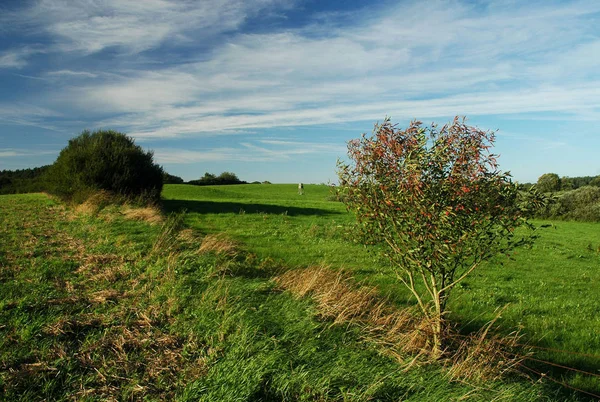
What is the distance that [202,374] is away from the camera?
523 cm

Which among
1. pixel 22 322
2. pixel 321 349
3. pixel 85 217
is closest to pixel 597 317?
pixel 321 349

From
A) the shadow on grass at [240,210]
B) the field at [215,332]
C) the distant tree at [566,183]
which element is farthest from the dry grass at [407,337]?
the distant tree at [566,183]

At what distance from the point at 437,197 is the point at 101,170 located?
102 ft

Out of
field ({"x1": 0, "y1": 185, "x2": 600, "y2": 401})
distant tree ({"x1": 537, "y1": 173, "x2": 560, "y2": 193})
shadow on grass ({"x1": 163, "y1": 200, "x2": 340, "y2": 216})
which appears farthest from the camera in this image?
distant tree ({"x1": 537, "y1": 173, "x2": 560, "y2": 193})

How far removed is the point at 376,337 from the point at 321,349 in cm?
124

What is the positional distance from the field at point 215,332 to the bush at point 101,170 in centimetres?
1836

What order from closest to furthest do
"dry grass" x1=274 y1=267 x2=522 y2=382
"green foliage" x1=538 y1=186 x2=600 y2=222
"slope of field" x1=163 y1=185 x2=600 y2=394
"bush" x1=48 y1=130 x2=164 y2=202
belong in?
"dry grass" x1=274 y1=267 x2=522 y2=382 → "slope of field" x1=163 y1=185 x2=600 y2=394 → "bush" x1=48 y1=130 x2=164 y2=202 → "green foliage" x1=538 y1=186 x2=600 y2=222

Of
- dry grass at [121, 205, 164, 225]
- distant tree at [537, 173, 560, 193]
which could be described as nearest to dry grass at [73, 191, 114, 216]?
dry grass at [121, 205, 164, 225]

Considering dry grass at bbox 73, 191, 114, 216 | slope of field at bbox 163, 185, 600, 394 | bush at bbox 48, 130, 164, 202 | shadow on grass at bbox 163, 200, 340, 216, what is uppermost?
bush at bbox 48, 130, 164, 202

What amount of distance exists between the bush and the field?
60.2 feet

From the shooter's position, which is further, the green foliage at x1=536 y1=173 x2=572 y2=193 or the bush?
the green foliage at x1=536 y1=173 x2=572 y2=193

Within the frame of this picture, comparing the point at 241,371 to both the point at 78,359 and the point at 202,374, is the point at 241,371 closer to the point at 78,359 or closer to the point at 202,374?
the point at 202,374

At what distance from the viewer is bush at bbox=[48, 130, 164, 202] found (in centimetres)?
3120

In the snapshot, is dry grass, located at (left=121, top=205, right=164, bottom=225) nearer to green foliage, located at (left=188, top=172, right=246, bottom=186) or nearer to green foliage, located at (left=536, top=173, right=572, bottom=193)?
green foliage, located at (left=536, top=173, right=572, bottom=193)
